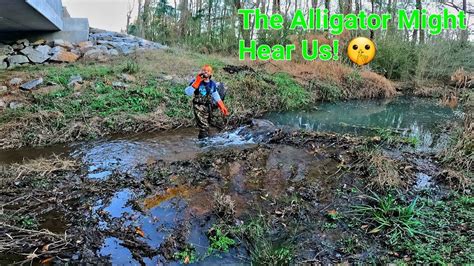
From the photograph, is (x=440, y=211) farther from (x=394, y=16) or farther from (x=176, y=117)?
(x=394, y=16)

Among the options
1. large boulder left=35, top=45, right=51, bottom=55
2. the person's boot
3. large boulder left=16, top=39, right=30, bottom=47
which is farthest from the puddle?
large boulder left=16, top=39, right=30, bottom=47

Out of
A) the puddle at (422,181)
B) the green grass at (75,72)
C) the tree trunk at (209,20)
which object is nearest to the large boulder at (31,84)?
the green grass at (75,72)

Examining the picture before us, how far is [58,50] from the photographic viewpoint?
1169 cm

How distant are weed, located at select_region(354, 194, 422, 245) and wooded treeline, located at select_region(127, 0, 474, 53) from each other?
12.7 metres

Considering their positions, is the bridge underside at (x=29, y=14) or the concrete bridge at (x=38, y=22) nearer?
the bridge underside at (x=29, y=14)

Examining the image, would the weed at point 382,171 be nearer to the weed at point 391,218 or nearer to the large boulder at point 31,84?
the weed at point 391,218

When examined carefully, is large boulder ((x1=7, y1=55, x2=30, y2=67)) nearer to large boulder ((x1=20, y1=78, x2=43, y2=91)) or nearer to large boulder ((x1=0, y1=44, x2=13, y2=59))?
large boulder ((x1=0, y1=44, x2=13, y2=59))

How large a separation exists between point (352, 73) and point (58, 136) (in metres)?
11.4

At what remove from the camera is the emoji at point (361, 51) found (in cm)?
1593

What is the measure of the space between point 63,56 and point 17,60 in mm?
1344

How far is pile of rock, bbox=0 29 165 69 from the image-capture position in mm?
11227

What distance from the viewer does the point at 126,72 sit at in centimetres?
1041

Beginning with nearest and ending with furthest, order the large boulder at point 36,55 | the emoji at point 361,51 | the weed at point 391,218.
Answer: the weed at point 391,218, the large boulder at point 36,55, the emoji at point 361,51

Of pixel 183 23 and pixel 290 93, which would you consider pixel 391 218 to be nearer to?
pixel 290 93
